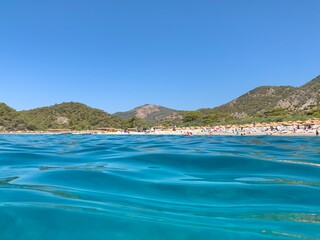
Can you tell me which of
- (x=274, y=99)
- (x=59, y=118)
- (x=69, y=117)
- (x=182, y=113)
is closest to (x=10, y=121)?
(x=59, y=118)

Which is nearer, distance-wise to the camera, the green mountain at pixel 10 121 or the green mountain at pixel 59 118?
the green mountain at pixel 10 121

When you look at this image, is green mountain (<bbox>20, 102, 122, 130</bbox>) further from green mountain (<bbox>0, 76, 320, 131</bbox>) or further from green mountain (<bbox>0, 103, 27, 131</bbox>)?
green mountain (<bbox>0, 103, 27, 131</bbox>)

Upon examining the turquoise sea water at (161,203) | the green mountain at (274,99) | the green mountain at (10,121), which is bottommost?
the turquoise sea water at (161,203)

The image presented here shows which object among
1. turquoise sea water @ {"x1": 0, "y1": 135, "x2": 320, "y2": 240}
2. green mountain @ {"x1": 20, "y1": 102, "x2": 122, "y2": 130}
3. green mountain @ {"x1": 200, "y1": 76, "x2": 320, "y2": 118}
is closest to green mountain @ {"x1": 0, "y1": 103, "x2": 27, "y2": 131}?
green mountain @ {"x1": 20, "y1": 102, "x2": 122, "y2": 130}

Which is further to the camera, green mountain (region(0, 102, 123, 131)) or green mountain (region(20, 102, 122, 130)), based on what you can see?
green mountain (region(20, 102, 122, 130))

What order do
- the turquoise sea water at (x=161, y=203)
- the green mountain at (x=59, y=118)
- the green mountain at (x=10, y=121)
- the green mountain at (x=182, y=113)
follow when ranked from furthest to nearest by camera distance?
1. the green mountain at (x=59, y=118)
2. the green mountain at (x=10, y=121)
3. the green mountain at (x=182, y=113)
4. the turquoise sea water at (x=161, y=203)

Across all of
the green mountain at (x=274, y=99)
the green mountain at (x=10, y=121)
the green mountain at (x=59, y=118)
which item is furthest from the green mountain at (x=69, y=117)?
the green mountain at (x=274, y=99)

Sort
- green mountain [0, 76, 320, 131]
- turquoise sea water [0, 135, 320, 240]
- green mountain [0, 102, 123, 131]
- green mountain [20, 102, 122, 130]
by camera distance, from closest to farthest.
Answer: turquoise sea water [0, 135, 320, 240] < green mountain [0, 76, 320, 131] < green mountain [0, 102, 123, 131] < green mountain [20, 102, 122, 130]

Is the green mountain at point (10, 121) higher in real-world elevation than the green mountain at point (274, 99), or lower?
lower

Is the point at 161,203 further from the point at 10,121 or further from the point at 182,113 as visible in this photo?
the point at 10,121

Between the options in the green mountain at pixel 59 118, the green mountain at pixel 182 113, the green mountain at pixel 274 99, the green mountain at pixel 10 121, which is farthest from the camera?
the green mountain at pixel 274 99

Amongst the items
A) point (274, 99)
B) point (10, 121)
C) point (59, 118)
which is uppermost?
point (274, 99)

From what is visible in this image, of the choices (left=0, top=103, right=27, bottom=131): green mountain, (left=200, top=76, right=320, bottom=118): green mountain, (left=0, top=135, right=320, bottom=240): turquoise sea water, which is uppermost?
(left=200, top=76, right=320, bottom=118): green mountain

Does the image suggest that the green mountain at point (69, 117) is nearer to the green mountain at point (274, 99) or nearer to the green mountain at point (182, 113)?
the green mountain at point (182, 113)
